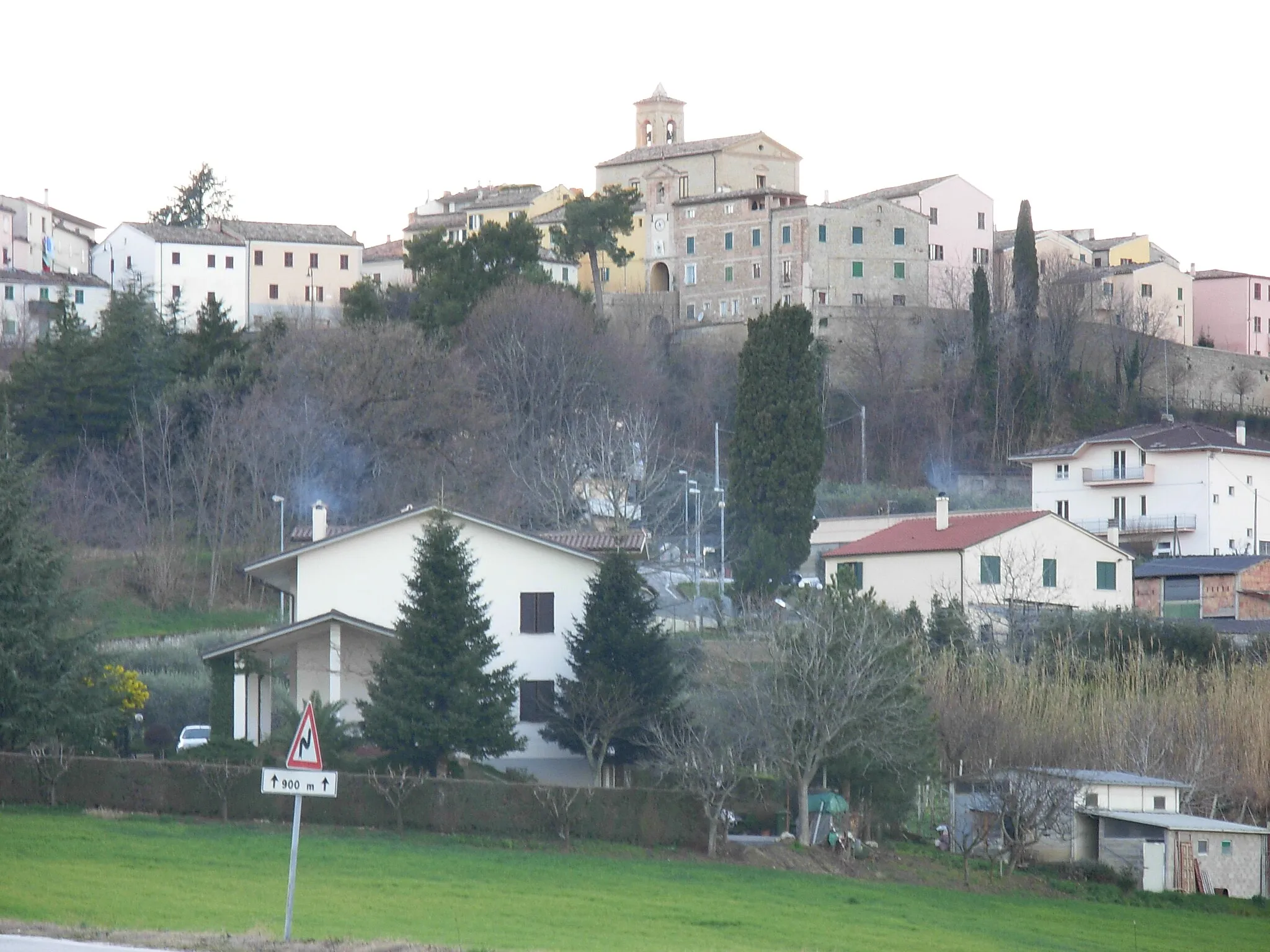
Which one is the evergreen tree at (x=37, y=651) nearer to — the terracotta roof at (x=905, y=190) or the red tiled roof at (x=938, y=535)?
the red tiled roof at (x=938, y=535)

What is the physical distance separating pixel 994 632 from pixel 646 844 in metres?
23.0

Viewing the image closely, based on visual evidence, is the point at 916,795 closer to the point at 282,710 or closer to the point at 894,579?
the point at 282,710

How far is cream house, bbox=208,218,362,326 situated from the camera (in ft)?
362

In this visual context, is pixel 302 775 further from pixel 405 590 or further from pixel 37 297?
pixel 37 297

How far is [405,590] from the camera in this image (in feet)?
131

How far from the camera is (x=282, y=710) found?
117ft

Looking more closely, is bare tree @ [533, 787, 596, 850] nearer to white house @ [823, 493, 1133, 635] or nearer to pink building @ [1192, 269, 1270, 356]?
white house @ [823, 493, 1133, 635]

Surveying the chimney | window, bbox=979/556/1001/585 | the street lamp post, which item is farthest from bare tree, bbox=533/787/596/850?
window, bbox=979/556/1001/585

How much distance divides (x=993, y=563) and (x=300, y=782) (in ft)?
144

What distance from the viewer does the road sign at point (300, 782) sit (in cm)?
1781

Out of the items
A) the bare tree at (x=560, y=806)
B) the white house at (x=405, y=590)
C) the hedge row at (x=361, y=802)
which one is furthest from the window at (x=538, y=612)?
the bare tree at (x=560, y=806)

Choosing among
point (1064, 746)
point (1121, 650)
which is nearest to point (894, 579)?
point (1121, 650)

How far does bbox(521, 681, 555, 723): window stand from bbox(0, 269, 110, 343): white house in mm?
70316

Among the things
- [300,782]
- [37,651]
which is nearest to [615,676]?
[37,651]
